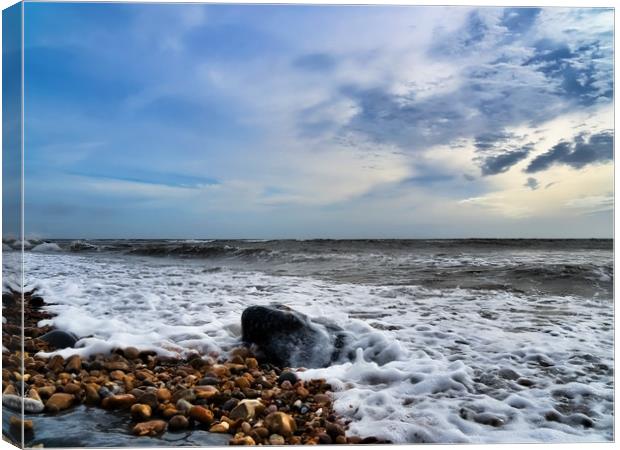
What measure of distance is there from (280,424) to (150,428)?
0.69 metres

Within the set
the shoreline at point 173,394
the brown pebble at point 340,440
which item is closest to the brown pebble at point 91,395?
the shoreline at point 173,394

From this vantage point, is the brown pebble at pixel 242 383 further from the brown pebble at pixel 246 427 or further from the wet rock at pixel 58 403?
the wet rock at pixel 58 403

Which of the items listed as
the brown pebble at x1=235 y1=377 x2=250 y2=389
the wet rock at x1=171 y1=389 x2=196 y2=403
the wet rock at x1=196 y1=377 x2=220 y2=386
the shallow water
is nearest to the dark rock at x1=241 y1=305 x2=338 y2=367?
the brown pebble at x1=235 y1=377 x2=250 y2=389

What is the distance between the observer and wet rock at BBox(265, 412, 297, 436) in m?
2.75

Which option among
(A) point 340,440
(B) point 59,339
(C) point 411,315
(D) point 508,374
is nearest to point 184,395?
(A) point 340,440

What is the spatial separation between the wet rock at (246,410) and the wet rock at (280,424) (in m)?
0.09

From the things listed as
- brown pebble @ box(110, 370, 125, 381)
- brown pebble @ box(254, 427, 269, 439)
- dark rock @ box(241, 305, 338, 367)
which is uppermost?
dark rock @ box(241, 305, 338, 367)

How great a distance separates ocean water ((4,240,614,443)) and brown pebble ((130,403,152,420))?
22.8 inches

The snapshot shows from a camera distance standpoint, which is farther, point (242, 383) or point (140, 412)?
point (242, 383)

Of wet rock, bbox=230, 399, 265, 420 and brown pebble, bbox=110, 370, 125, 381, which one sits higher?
brown pebble, bbox=110, 370, 125, 381

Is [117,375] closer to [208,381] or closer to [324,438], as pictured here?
[208,381]

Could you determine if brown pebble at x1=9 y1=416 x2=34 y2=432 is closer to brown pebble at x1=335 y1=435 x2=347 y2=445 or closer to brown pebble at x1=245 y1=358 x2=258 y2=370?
brown pebble at x1=245 y1=358 x2=258 y2=370

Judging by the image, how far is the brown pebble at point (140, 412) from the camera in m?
2.78

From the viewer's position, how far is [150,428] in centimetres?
271
